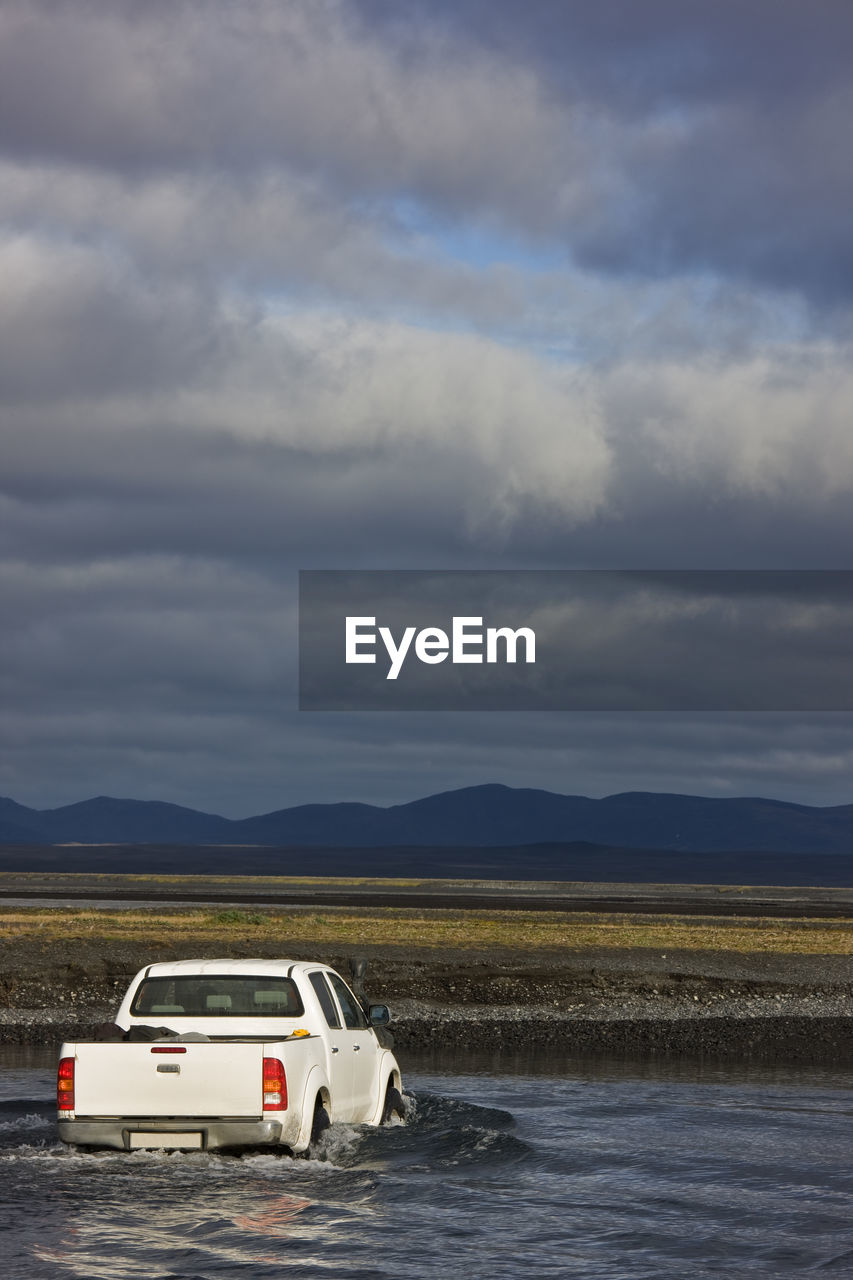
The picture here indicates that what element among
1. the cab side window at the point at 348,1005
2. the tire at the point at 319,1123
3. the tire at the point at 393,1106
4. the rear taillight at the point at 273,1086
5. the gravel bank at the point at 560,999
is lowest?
the gravel bank at the point at 560,999

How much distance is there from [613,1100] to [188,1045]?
1054cm

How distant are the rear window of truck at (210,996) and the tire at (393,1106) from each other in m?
2.76

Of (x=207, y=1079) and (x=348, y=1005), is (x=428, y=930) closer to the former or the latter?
(x=348, y=1005)

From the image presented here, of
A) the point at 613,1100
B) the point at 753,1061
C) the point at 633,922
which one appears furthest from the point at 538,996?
the point at 633,922

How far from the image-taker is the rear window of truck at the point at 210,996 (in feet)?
55.2

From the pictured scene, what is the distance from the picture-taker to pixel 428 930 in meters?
59.5

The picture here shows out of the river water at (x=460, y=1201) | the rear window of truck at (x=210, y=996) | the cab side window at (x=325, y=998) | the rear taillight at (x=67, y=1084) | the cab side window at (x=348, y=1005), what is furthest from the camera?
the cab side window at (x=348, y=1005)

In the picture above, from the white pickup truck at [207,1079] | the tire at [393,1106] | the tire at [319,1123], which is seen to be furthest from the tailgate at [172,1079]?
the tire at [393,1106]

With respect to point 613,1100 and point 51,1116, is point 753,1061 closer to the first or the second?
point 613,1100

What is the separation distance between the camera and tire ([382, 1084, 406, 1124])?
62.2 feet

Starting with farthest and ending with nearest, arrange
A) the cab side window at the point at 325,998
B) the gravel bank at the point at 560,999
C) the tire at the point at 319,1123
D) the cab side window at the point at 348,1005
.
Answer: the gravel bank at the point at 560,999
the cab side window at the point at 348,1005
the cab side window at the point at 325,998
the tire at the point at 319,1123

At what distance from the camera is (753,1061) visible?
29.7 meters

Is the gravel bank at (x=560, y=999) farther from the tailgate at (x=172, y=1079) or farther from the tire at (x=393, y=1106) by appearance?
the tailgate at (x=172, y=1079)

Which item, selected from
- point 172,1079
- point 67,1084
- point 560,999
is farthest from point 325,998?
point 560,999
